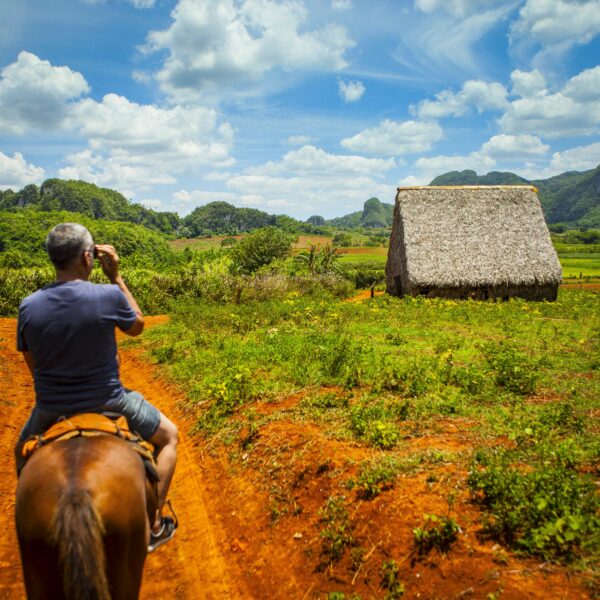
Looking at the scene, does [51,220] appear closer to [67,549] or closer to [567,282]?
[567,282]

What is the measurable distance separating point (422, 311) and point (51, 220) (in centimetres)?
7206

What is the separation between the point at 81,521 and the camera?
89.7 inches

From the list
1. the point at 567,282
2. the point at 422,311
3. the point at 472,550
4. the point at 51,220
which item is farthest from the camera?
the point at 51,220

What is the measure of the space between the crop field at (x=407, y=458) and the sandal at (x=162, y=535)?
1058 mm

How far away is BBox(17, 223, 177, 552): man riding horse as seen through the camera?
9.25ft

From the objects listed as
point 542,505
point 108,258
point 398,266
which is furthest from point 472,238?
point 108,258

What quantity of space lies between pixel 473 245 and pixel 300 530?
21.9 metres

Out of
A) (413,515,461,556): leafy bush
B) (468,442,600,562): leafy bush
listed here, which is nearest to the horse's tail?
(413,515,461,556): leafy bush

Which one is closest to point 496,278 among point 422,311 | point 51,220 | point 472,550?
point 422,311

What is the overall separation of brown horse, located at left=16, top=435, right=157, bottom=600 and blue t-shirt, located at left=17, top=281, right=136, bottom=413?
37 centimetres

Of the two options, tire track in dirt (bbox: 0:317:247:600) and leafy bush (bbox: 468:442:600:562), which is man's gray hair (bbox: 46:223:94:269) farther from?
leafy bush (bbox: 468:442:600:562)

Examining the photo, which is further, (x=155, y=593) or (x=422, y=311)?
(x=422, y=311)

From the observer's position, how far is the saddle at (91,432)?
8.91ft

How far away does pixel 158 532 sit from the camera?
3367 millimetres
